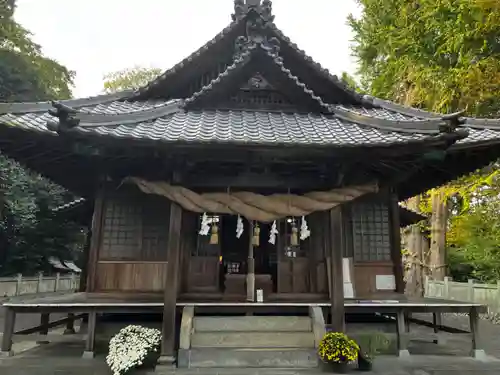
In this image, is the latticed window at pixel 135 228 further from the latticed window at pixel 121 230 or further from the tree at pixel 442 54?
the tree at pixel 442 54

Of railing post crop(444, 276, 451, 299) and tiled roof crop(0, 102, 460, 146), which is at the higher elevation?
tiled roof crop(0, 102, 460, 146)

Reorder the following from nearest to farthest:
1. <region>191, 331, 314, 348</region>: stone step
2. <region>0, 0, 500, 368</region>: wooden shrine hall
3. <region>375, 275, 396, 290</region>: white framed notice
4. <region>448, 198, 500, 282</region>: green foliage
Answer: <region>0, 0, 500, 368</region>: wooden shrine hall, <region>191, 331, 314, 348</region>: stone step, <region>375, 275, 396, 290</region>: white framed notice, <region>448, 198, 500, 282</region>: green foliage

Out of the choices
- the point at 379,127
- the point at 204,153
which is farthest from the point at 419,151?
the point at 204,153

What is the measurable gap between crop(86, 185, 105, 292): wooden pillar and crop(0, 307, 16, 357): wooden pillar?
149 centimetres

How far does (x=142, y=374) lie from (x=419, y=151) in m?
6.02

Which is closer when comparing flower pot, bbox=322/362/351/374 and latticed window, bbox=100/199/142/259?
flower pot, bbox=322/362/351/374

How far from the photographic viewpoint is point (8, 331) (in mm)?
7652

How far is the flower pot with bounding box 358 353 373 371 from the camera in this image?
7121 mm

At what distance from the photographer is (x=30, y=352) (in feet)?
28.2

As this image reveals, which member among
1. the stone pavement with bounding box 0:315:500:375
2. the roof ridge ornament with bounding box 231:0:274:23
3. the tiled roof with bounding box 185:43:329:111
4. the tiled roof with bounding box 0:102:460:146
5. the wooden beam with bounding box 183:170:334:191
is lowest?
the stone pavement with bounding box 0:315:500:375

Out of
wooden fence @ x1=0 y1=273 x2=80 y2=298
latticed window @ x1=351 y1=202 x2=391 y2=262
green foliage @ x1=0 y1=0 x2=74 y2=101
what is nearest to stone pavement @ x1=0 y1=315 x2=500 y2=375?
latticed window @ x1=351 y1=202 x2=391 y2=262

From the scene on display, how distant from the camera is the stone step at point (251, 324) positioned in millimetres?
7637

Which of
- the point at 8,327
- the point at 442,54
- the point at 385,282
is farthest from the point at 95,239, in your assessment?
the point at 442,54

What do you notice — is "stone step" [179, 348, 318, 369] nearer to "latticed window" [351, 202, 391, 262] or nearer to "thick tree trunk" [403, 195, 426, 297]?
"latticed window" [351, 202, 391, 262]
